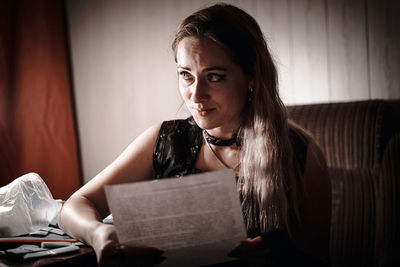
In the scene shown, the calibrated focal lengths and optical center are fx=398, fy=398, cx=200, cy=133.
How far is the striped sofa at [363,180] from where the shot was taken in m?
1.50

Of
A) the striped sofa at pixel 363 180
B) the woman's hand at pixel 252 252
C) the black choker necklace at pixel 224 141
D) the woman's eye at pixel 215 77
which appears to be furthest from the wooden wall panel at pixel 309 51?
the woman's hand at pixel 252 252

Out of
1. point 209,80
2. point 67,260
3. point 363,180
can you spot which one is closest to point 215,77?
point 209,80

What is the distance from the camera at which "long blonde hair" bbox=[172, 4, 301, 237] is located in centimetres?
119

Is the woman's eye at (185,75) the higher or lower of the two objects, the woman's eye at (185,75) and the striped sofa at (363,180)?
the higher

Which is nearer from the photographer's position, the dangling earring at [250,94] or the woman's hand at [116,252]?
the woman's hand at [116,252]

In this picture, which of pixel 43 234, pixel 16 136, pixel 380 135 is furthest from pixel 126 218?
pixel 16 136

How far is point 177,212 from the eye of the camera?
85 cm

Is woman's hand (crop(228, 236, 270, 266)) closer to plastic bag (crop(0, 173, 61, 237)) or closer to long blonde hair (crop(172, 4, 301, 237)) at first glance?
long blonde hair (crop(172, 4, 301, 237))

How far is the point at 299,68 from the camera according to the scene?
2111mm

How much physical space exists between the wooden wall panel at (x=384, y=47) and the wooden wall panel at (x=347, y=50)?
32mm

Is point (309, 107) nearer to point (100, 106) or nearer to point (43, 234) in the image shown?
point (43, 234)

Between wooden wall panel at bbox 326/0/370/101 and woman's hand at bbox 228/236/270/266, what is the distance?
1.26m

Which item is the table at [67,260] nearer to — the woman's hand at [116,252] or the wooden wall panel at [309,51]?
the woman's hand at [116,252]

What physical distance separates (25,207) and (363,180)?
47.6 inches
